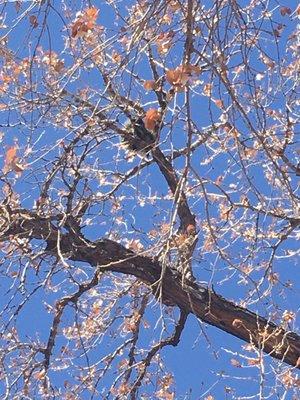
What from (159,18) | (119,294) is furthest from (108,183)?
(159,18)

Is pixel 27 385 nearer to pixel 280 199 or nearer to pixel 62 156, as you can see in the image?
pixel 62 156

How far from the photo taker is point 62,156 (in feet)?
19.1

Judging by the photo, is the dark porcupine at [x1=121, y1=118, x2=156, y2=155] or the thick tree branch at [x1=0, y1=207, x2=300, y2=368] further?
the dark porcupine at [x1=121, y1=118, x2=156, y2=155]

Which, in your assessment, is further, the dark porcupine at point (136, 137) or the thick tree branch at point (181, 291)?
the dark porcupine at point (136, 137)

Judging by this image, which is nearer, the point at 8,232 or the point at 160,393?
the point at 8,232

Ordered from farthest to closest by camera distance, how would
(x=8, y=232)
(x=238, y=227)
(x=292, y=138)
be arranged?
(x=238, y=227)
(x=292, y=138)
(x=8, y=232)

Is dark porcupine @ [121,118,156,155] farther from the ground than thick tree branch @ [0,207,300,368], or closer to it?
farther from the ground

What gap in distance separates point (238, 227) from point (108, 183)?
114cm

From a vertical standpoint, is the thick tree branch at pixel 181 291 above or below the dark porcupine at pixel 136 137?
below

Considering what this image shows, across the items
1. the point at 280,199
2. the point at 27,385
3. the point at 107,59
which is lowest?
the point at 27,385

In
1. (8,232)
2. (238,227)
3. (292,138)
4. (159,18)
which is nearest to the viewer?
(159,18)

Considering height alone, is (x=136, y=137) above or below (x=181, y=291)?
above

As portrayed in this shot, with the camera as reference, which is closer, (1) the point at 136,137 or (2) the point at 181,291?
(2) the point at 181,291

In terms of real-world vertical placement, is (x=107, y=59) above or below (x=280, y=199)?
above
